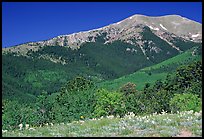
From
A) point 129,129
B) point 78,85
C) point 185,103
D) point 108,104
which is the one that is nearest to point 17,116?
point 78,85

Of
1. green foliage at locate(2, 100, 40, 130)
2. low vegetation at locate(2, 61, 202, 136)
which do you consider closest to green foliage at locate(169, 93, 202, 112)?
low vegetation at locate(2, 61, 202, 136)

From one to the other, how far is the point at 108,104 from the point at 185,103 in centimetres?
2054

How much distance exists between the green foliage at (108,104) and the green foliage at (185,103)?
46.8 ft

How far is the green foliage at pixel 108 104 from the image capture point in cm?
8847

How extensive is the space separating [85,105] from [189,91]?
121 feet

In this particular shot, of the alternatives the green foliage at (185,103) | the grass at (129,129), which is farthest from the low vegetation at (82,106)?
the grass at (129,129)

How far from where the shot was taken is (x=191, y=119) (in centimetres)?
1958

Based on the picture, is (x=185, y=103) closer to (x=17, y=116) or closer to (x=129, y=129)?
(x=17, y=116)

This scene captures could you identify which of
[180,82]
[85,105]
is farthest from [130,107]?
[180,82]

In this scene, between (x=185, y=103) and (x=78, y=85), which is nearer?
(x=185, y=103)

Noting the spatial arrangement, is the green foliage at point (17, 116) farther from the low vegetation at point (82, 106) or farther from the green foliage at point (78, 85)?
the green foliage at point (78, 85)

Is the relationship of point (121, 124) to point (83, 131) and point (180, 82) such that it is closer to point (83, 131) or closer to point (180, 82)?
point (83, 131)

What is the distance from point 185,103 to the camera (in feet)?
313

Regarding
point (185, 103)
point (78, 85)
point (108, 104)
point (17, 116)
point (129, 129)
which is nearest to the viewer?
point (129, 129)
